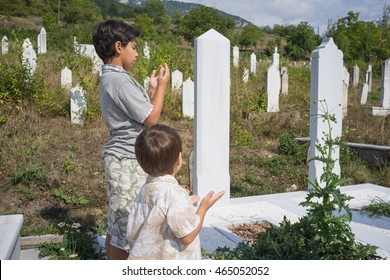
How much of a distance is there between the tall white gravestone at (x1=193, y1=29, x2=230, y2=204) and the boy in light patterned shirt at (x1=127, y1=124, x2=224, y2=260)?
235cm

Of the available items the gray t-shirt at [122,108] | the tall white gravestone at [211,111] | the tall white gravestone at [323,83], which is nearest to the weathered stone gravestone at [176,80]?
the tall white gravestone at [323,83]

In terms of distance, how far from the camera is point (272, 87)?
8875 mm

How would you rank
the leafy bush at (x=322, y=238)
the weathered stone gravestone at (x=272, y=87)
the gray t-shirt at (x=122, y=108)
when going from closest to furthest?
the gray t-shirt at (x=122, y=108) → the leafy bush at (x=322, y=238) → the weathered stone gravestone at (x=272, y=87)

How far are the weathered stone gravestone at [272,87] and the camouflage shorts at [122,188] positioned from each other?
272 inches

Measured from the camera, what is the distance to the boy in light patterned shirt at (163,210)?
1706 millimetres

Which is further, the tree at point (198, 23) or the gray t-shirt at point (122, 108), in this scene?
the tree at point (198, 23)

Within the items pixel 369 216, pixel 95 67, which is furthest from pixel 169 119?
pixel 369 216

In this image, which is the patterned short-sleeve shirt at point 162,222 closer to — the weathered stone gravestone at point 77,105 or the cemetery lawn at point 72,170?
the cemetery lawn at point 72,170

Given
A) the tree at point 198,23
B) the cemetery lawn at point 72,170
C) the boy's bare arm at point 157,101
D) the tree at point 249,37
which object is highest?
the tree at point 198,23

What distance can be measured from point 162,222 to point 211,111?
8.25 feet
